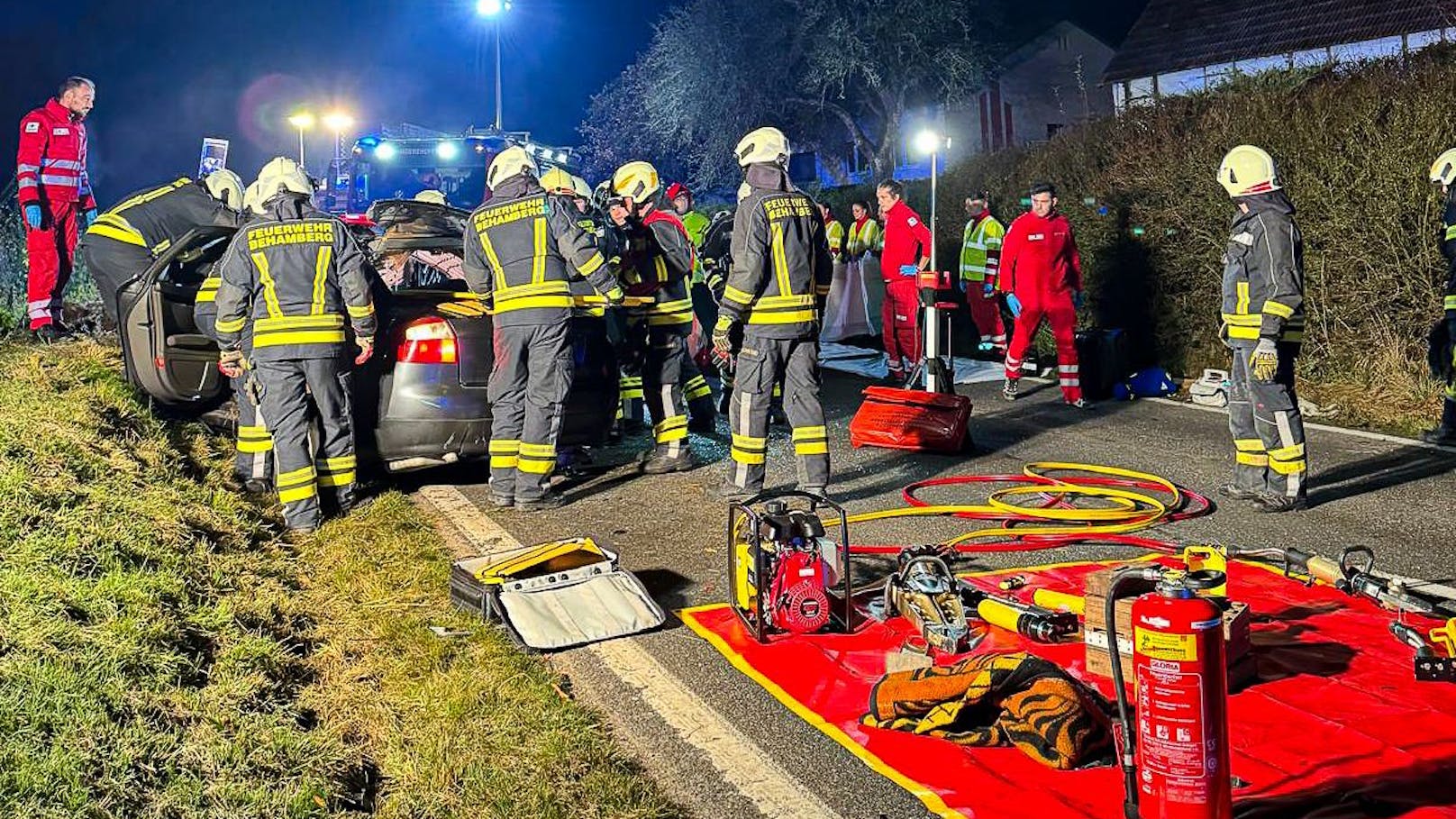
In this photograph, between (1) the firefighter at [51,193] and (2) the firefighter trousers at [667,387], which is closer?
(2) the firefighter trousers at [667,387]

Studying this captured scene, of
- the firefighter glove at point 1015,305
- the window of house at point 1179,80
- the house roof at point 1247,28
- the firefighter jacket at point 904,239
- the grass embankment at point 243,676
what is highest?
the house roof at point 1247,28

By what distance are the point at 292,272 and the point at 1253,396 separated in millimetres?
5344

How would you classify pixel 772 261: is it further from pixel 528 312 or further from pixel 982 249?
pixel 982 249

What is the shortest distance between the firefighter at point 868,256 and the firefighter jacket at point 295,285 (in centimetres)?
725

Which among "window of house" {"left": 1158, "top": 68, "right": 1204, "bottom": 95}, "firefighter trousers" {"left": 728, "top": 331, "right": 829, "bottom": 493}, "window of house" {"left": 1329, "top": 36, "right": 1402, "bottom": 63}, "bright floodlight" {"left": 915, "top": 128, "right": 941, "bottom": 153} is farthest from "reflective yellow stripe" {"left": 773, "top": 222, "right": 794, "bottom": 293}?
"window of house" {"left": 1158, "top": 68, "right": 1204, "bottom": 95}

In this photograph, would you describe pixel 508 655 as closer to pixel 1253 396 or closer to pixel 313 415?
pixel 313 415

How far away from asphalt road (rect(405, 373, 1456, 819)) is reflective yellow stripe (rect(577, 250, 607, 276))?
4.59 ft

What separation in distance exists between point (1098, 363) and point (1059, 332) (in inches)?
23.0

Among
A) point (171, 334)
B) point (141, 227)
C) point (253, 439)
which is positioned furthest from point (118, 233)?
point (253, 439)

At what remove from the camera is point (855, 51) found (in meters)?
41.2

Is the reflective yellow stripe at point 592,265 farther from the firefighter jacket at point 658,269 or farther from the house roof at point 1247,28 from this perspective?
the house roof at point 1247,28

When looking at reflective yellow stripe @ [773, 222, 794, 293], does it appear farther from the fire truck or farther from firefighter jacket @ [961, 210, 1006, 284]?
the fire truck

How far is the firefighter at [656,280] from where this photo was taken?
29.9 ft

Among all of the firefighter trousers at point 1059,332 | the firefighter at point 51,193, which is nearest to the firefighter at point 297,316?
the firefighter at point 51,193
